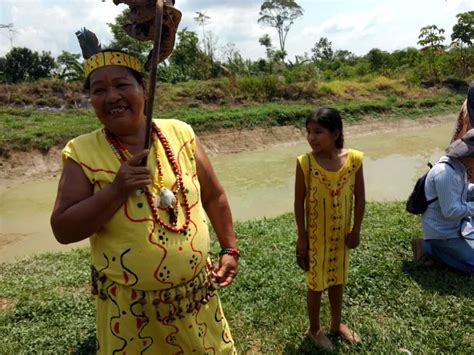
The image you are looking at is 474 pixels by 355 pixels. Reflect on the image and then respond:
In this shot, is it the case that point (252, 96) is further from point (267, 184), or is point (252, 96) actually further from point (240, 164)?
point (267, 184)

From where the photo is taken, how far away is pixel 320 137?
259 centimetres

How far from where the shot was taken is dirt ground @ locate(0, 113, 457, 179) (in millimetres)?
10680

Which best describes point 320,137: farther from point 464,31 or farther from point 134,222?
point 464,31

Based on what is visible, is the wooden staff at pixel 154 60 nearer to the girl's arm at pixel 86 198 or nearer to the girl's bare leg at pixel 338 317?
the girl's arm at pixel 86 198

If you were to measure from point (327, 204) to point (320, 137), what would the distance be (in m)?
0.39

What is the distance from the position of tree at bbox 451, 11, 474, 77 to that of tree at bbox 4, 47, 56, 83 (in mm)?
20509

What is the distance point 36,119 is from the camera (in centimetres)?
1345

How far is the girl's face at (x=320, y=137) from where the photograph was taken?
8.49ft

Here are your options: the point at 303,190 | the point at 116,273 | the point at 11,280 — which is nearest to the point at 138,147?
the point at 116,273

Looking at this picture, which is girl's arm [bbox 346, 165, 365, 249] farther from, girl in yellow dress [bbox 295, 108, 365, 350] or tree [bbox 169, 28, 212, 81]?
tree [bbox 169, 28, 212, 81]

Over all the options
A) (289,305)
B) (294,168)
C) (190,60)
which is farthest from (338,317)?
(190,60)

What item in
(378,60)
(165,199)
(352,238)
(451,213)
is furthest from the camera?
(378,60)

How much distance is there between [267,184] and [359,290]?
6.23 metres

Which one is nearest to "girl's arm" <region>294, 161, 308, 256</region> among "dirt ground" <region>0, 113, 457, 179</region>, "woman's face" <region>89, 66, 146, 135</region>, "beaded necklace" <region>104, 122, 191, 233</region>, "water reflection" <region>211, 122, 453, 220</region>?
"beaded necklace" <region>104, 122, 191, 233</region>
